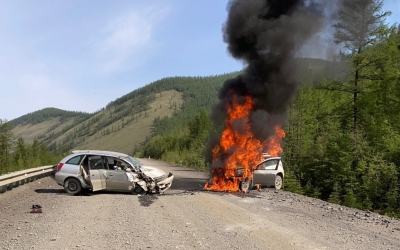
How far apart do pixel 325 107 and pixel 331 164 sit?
1104 cm

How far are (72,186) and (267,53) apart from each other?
35.9ft

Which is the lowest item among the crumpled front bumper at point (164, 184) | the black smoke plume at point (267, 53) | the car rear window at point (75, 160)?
the crumpled front bumper at point (164, 184)

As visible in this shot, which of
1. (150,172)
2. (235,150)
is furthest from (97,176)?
(235,150)

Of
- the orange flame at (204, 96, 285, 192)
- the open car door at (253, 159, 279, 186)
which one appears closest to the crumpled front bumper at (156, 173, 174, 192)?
the orange flame at (204, 96, 285, 192)

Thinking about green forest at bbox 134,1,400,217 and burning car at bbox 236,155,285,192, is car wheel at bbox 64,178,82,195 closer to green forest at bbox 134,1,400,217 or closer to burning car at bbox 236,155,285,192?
burning car at bbox 236,155,285,192

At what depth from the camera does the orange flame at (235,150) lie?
15039 mm

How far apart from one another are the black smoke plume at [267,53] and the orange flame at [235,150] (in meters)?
0.39

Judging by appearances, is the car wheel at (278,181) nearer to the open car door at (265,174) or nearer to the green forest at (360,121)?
the open car door at (265,174)

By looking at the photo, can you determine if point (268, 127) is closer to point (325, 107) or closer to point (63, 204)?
point (63, 204)

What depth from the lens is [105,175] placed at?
13070mm

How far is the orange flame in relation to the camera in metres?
15.0

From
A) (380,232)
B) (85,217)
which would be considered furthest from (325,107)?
(85,217)

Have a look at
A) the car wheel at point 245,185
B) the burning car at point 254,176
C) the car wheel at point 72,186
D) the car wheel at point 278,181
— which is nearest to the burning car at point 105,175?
the car wheel at point 72,186

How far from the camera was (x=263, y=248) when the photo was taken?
665cm
